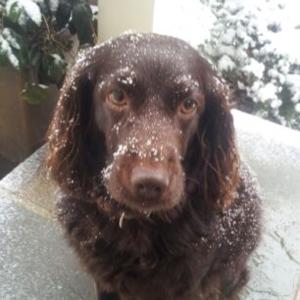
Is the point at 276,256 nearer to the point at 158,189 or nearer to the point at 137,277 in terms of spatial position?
the point at 137,277

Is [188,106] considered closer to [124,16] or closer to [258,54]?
[124,16]

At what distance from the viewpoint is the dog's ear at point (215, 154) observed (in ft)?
4.49

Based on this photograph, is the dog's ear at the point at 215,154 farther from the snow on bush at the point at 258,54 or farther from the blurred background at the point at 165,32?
the snow on bush at the point at 258,54

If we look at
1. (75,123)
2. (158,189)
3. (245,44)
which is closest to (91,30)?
(245,44)

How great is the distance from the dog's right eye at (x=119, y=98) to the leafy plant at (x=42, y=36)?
3.81 ft

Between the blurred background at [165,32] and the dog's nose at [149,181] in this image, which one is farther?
the blurred background at [165,32]

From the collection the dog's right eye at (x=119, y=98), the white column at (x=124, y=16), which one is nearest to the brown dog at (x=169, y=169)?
the dog's right eye at (x=119, y=98)

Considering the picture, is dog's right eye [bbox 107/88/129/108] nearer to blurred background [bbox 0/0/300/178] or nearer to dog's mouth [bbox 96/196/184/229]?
dog's mouth [bbox 96/196/184/229]

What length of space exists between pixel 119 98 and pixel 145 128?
0.11 m

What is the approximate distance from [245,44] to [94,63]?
1.54 meters

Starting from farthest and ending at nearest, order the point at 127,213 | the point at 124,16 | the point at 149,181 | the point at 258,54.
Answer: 1. the point at 258,54
2. the point at 124,16
3. the point at 127,213
4. the point at 149,181

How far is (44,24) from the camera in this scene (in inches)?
96.2

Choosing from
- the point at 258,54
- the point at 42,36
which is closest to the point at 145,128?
the point at 42,36

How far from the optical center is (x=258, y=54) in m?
2.77
